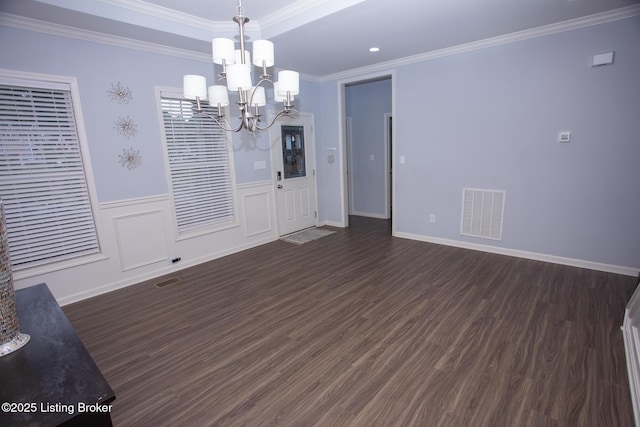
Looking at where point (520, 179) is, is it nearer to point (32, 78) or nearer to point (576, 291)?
point (576, 291)

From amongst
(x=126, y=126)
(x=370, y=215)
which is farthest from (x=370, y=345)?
(x=370, y=215)

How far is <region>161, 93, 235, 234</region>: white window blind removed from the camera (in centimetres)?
400

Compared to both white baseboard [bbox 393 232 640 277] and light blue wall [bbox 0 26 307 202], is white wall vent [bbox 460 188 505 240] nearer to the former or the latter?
white baseboard [bbox 393 232 640 277]

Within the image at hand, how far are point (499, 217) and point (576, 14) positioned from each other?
7.73 feet

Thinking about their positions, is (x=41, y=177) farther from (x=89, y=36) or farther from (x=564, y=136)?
(x=564, y=136)

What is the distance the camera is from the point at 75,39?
317cm

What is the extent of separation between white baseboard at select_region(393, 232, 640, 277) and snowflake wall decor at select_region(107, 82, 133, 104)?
4284 millimetres

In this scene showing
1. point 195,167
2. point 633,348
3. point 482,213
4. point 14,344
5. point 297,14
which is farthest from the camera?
point 482,213

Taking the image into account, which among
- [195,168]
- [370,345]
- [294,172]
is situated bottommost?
[370,345]

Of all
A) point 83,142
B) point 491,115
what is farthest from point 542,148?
point 83,142

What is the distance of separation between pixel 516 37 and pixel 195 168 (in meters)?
4.36

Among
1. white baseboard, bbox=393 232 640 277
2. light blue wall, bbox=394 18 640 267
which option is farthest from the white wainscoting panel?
light blue wall, bbox=394 18 640 267

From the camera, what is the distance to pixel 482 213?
437cm

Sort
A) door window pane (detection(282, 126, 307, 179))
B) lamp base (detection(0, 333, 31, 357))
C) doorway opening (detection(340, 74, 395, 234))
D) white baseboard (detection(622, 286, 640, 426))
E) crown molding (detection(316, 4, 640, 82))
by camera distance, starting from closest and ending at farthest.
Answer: lamp base (detection(0, 333, 31, 357)) < white baseboard (detection(622, 286, 640, 426)) < crown molding (detection(316, 4, 640, 82)) < door window pane (detection(282, 126, 307, 179)) < doorway opening (detection(340, 74, 395, 234))
